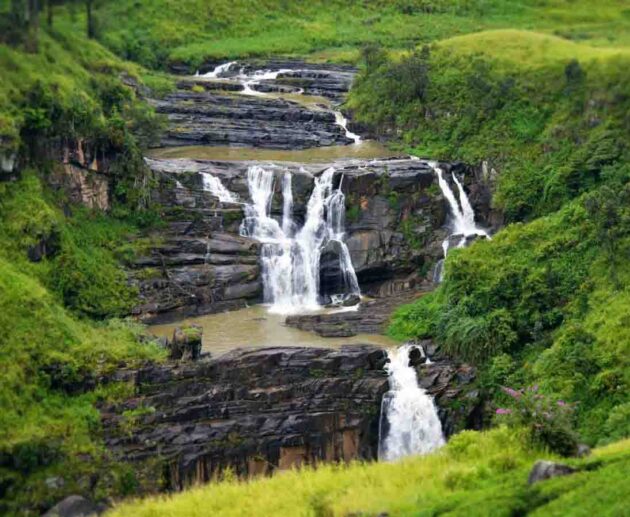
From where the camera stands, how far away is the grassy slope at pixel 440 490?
51.0 feet

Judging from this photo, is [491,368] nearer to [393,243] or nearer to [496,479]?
[393,243]

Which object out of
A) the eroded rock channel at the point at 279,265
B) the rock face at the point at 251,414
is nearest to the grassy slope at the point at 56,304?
the eroded rock channel at the point at 279,265

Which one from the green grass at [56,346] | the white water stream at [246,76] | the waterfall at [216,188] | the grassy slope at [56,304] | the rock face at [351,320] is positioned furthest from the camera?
the white water stream at [246,76]

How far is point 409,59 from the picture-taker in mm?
53906

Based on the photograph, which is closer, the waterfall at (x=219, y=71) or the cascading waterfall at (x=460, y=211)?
the cascading waterfall at (x=460, y=211)

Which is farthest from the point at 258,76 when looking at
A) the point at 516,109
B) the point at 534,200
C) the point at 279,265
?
the point at 534,200

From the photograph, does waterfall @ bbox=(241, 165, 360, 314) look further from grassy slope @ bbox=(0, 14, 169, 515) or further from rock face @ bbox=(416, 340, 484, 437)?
rock face @ bbox=(416, 340, 484, 437)

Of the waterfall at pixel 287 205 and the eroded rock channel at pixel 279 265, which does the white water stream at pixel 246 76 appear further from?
the waterfall at pixel 287 205

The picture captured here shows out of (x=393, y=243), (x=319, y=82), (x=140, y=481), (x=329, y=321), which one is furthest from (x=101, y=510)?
(x=319, y=82)

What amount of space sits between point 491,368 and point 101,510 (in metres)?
13.5

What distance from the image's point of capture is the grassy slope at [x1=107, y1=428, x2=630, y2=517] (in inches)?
612

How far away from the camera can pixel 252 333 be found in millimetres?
34906

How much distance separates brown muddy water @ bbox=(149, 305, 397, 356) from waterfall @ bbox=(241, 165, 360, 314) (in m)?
1.56

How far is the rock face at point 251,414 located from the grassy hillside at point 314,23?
131 feet
